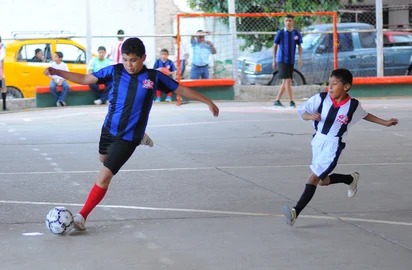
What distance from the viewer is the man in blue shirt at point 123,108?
834 centimetres

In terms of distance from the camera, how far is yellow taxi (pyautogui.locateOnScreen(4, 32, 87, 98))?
2394cm

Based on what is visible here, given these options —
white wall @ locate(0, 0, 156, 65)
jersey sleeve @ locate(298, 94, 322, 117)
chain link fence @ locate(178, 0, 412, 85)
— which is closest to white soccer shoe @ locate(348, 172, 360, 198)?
jersey sleeve @ locate(298, 94, 322, 117)

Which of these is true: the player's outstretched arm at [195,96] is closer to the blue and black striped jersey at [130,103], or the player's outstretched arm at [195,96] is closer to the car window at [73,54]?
the blue and black striped jersey at [130,103]

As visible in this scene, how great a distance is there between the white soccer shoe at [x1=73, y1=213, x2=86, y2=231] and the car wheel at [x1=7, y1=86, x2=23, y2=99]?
15919mm

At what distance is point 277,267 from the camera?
7000mm

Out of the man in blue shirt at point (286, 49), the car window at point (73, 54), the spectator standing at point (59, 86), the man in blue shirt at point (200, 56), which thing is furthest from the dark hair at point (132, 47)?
the car window at point (73, 54)

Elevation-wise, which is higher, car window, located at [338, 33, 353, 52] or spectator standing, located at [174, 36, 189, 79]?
car window, located at [338, 33, 353, 52]

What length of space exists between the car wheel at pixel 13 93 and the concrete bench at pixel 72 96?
1.82m

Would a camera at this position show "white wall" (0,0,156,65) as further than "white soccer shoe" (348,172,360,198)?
Yes

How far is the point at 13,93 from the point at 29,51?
50.1 inches

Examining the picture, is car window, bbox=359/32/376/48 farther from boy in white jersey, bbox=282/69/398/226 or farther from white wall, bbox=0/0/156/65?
boy in white jersey, bbox=282/69/398/226

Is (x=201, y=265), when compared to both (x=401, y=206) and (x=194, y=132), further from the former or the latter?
(x=194, y=132)

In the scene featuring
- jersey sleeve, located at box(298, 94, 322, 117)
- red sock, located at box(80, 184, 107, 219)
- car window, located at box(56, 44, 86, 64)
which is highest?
jersey sleeve, located at box(298, 94, 322, 117)

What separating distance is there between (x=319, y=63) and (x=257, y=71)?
1.53 metres
